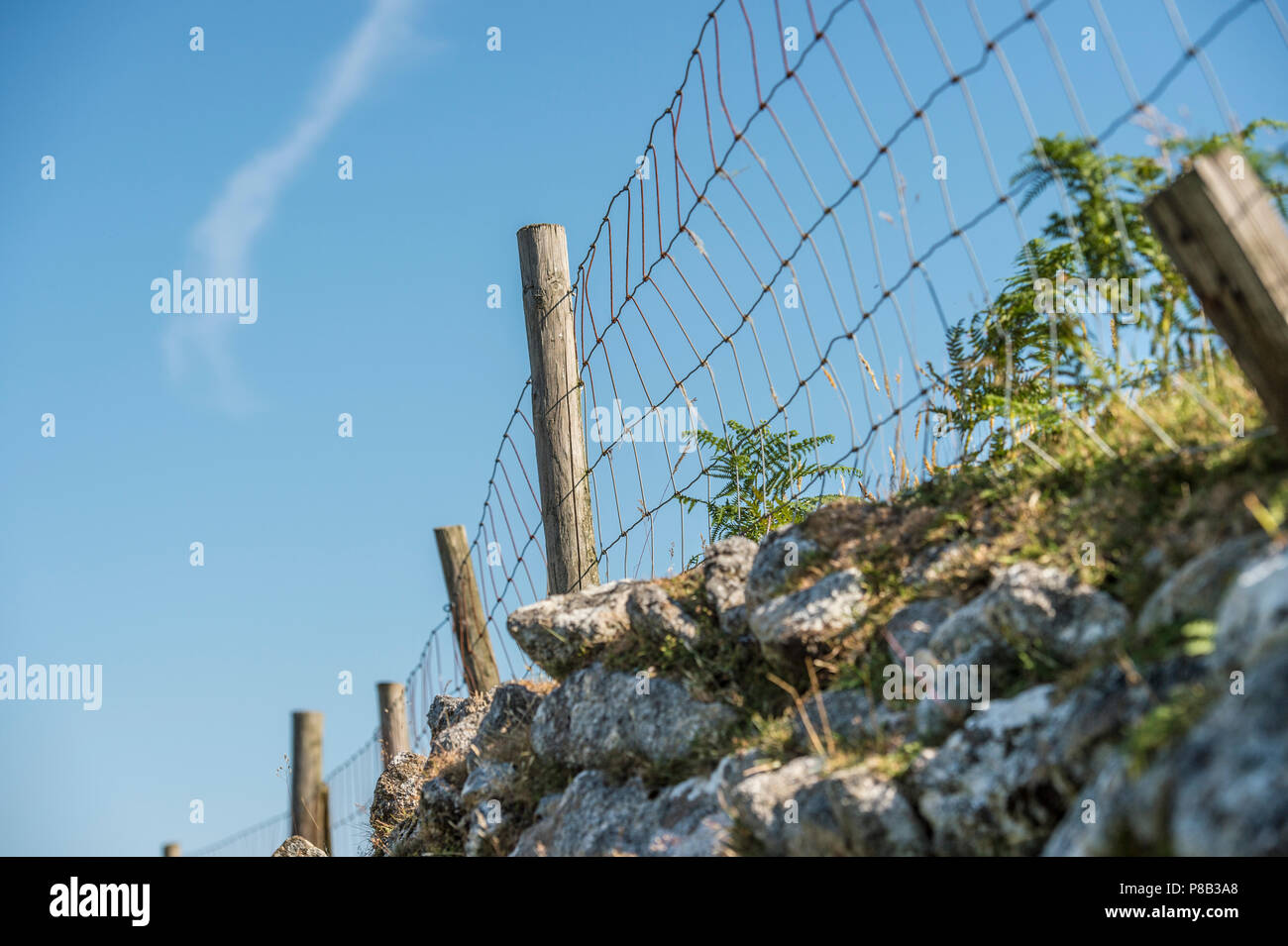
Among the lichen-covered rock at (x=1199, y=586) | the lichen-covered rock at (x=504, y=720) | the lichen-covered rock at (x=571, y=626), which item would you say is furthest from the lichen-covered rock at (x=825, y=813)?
the lichen-covered rock at (x=504, y=720)

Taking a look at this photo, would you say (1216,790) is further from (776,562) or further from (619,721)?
(619,721)

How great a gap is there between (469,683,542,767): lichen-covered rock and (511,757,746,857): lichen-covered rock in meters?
0.49

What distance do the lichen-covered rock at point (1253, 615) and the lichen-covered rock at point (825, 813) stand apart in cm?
70

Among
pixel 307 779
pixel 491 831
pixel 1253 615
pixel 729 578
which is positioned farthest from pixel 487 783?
pixel 307 779

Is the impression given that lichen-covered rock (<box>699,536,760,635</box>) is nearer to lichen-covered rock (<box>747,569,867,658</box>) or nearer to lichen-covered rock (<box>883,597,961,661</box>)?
lichen-covered rock (<box>747,569,867,658</box>)

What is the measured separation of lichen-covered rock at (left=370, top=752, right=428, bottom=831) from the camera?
15.4 ft

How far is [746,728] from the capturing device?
111 inches

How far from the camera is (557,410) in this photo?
4902mm

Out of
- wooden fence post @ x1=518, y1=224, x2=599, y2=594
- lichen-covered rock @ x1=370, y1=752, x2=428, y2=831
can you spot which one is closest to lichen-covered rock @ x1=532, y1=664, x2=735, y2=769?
wooden fence post @ x1=518, y1=224, x2=599, y2=594

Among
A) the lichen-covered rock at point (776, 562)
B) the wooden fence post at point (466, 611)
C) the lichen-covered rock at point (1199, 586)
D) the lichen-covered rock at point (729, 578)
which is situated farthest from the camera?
the wooden fence post at point (466, 611)

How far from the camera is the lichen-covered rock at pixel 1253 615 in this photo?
1627 millimetres

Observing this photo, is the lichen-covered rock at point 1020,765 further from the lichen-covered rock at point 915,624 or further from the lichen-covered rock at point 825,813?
the lichen-covered rock at point 915,624

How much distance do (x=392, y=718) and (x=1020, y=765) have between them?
6364 mm
